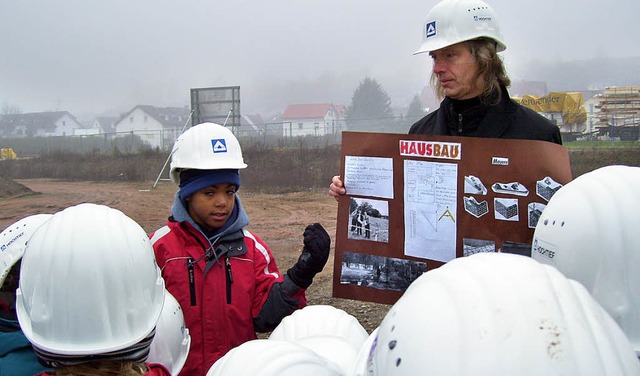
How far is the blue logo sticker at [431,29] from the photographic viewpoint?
2906mm

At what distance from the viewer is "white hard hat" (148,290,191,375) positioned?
2.49 meters

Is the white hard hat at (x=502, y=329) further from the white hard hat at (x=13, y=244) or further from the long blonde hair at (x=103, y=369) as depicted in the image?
the white hard hat at (x=13, y=244)

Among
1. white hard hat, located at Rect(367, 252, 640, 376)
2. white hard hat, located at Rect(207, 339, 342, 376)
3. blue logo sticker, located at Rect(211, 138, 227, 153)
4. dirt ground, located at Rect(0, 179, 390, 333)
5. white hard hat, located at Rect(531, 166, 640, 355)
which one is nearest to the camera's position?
white hard hat, located at Rect(367, 252, 640, 376)

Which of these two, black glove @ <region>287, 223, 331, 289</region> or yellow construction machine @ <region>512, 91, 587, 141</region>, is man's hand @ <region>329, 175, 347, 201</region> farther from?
yellow construction machine @ <region>512, 91, 587, 141</region>

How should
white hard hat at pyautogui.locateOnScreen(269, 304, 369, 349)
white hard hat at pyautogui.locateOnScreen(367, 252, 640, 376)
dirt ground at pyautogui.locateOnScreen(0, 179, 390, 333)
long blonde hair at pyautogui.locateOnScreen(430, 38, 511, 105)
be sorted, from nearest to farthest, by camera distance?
white hard hat at pyautogui.locateOnScreen(367, 252, 640, 376) → white hard hat at pyautogui.locateOnScreen(269, 304, 369, 349) → long blonde hair at pyautogui.locateOnScreen(430, 38, 511, 105) → dirt ground at pyautogui.locateOnScreen(0, 179, 390, 333)

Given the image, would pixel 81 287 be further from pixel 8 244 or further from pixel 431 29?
pixel 431 29

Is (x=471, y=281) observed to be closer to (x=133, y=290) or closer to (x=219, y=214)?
(x=133, y=290)

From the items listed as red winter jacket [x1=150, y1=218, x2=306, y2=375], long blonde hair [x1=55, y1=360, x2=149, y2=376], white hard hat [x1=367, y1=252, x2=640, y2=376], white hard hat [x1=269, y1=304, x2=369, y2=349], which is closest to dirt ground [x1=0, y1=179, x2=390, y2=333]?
red winter jacket [x1=150, y1=218, x2=306, y2=375]

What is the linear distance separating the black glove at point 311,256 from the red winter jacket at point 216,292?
6 cm

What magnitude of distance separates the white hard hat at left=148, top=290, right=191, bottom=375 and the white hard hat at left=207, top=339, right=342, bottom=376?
3.00ft

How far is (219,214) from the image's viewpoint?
307 cm

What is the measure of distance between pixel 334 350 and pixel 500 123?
1.63 meters

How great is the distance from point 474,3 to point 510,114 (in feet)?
2.07

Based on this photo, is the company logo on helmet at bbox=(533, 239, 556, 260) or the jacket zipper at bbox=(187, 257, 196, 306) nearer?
the company logo on helmet at bbox=(533, 239, 556, 260)
